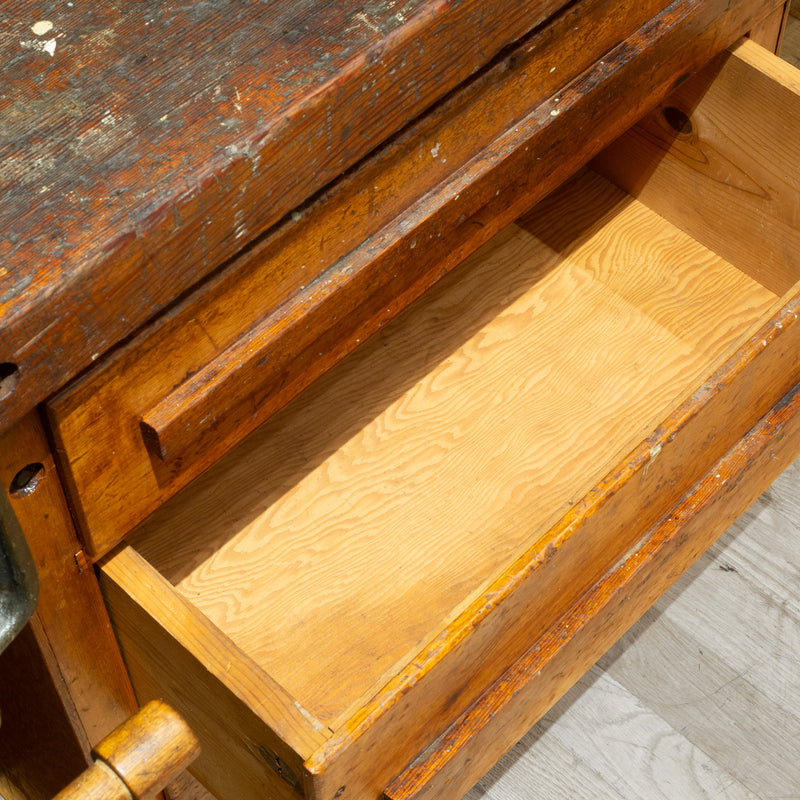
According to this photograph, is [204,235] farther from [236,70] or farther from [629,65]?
[629,65]

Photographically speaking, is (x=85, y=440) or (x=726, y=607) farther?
(x=726, y=607)

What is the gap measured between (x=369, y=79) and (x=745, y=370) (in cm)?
34

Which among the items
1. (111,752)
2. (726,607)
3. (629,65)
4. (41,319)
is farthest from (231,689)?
(726,607)

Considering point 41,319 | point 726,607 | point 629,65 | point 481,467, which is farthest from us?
point 726,607

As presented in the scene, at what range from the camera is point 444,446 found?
1.02 metres

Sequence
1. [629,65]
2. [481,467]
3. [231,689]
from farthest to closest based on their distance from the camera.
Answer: [481,467] < [629,65] < [231,689]

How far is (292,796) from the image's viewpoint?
722 millimetres

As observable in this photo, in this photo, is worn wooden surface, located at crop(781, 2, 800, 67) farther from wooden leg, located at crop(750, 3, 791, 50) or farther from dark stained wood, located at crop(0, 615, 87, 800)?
dark stained wood, located at crop(0, 615, 87, 800)

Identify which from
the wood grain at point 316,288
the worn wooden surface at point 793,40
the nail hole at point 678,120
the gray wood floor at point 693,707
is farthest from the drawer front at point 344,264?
the worn wooden surface at point 793,40

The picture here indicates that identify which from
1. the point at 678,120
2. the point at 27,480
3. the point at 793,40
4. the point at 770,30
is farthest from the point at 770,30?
the point at 27,480

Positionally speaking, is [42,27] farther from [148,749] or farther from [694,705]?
[694,705]

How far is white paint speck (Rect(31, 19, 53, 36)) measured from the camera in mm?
670

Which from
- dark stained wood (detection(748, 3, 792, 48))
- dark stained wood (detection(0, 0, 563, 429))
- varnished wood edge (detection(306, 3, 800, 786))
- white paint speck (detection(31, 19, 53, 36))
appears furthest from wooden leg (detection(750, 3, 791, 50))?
white paint speck (detection(31, 19, 53, 36))

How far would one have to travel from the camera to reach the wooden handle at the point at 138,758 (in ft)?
2.06
